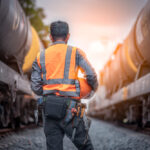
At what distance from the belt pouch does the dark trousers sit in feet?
0.27

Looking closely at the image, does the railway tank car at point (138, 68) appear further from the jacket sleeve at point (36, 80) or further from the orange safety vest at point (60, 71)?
the jacket sleeve at point (36, 80)

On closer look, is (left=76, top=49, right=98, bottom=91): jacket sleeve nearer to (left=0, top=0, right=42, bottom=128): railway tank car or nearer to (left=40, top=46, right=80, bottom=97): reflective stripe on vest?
(left=40, top=46, right=80, bottom=97): reflective stripe on vest

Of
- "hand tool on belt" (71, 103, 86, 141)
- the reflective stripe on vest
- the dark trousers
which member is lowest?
the dark trousers

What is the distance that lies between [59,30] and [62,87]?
0.56 meters

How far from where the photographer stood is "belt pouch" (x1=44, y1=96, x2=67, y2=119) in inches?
76.9

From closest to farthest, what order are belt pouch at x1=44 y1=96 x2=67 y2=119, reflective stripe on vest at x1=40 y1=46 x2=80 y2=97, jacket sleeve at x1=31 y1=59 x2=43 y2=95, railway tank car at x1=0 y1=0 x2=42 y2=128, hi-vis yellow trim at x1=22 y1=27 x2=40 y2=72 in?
belt pouch at x1=44 y1=96 x2=67 y2=119 → reflective stripe on vest at x1=40 y1=46 x2=80 y2=97 → jacket sleeve at x1=31 y1=59 x2=43 y2=95 → railway tank car at x1=0 y1=0 x2=42 y2=128 → hi-vis yellow trim at x1=22 y1=27 x2=40 y2=72

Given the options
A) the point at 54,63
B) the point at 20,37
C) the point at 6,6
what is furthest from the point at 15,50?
the point at 54,63

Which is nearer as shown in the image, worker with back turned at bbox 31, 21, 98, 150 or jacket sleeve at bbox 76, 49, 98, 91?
worker with back turned at bbox 31, 21, 98, 150

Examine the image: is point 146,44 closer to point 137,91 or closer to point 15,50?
point 137,91

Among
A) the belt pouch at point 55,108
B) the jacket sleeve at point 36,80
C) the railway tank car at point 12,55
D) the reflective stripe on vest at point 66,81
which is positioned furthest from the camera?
the railway tank car at point 12,55

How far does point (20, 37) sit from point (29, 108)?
11.8 ft

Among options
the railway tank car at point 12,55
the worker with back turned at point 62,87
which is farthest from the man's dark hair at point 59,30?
the railway tank car at point 12,55

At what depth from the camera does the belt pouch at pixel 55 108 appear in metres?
1.95

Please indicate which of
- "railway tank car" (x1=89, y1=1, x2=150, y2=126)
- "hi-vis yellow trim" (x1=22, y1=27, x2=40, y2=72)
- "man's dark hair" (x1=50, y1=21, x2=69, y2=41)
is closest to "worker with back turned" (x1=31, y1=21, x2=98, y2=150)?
"man's dark hair" (x1=50, y1=21, x2=69, y2=41)
